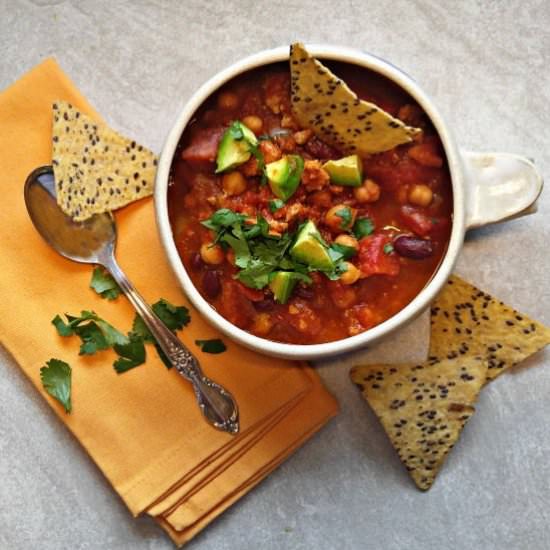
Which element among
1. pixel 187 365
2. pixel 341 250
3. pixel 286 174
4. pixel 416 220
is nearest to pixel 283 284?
pixel 341 250

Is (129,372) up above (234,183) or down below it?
below

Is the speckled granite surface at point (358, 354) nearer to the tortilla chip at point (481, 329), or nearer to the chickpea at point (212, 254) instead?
the tortilla chip at point (481, 329)

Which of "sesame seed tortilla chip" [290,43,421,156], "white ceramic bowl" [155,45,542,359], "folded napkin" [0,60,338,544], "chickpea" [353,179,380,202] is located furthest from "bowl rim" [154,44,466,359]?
"folded napkin" [0,60,338,544]

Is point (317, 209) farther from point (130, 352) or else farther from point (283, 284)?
point (130, 352)

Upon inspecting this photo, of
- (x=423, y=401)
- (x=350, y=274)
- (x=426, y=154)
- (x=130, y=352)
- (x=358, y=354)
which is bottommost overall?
(x=423, y=401)

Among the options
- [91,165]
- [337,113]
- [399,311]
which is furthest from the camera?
[91,165]

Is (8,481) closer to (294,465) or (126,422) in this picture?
(126,422)

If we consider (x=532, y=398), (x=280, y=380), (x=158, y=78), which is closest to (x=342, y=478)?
(x=280, y=380)
